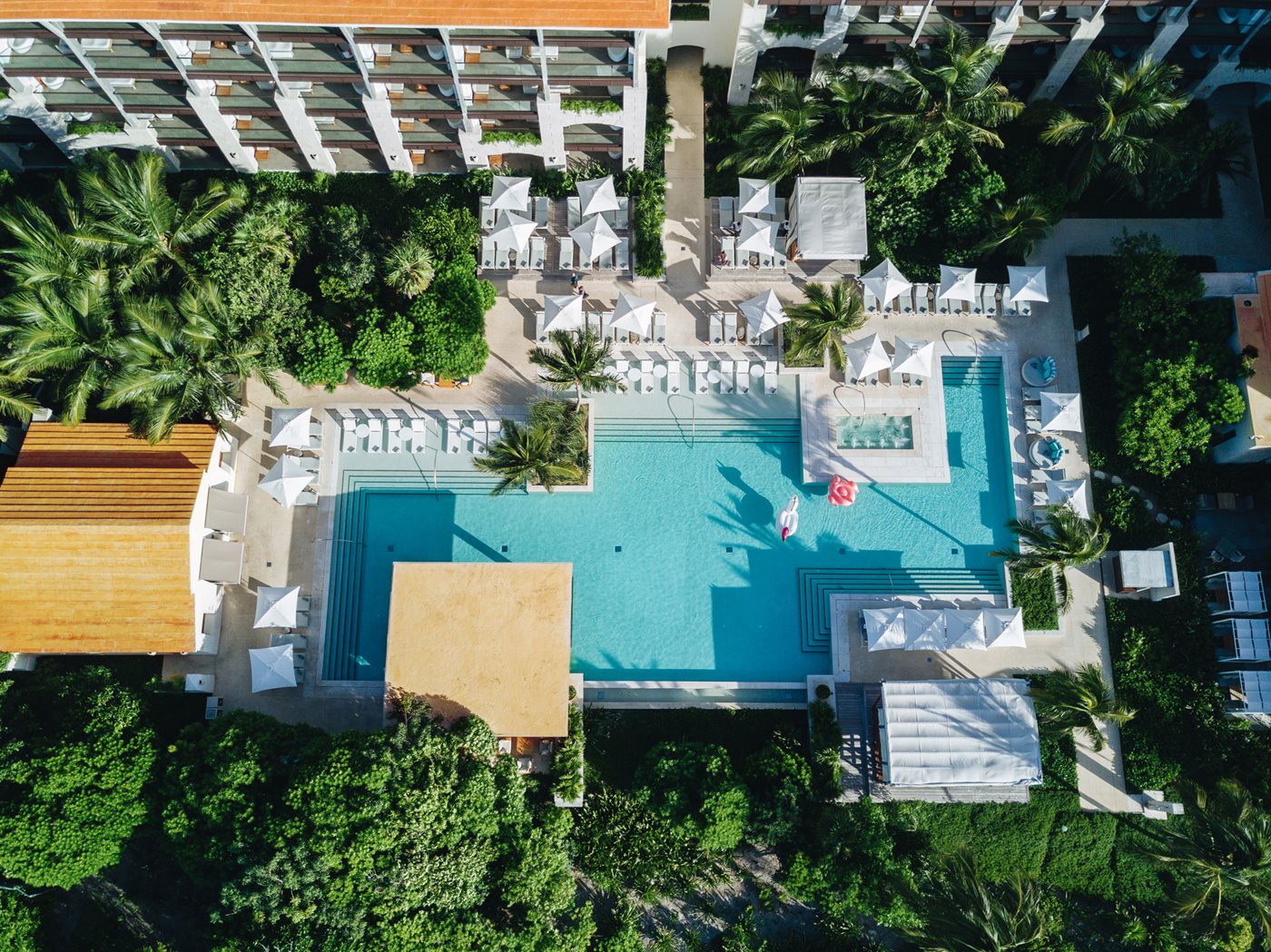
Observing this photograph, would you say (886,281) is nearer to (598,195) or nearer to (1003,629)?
(598,195)

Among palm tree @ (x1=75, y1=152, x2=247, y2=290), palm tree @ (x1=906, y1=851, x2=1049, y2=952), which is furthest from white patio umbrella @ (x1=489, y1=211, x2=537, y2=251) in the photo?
palm tree @ (x1=906, y1=851, x2=1049, y2=952)

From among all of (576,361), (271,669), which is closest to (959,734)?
(576,361)

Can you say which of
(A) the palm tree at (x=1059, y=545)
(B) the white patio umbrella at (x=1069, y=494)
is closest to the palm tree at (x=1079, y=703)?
(A) the palm tree at (x=1059, y=545)

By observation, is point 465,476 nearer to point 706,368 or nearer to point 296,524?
point 296,524

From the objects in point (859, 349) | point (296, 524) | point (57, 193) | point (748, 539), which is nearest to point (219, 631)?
point (296, 524)

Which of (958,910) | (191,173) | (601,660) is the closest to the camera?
(958,910)
